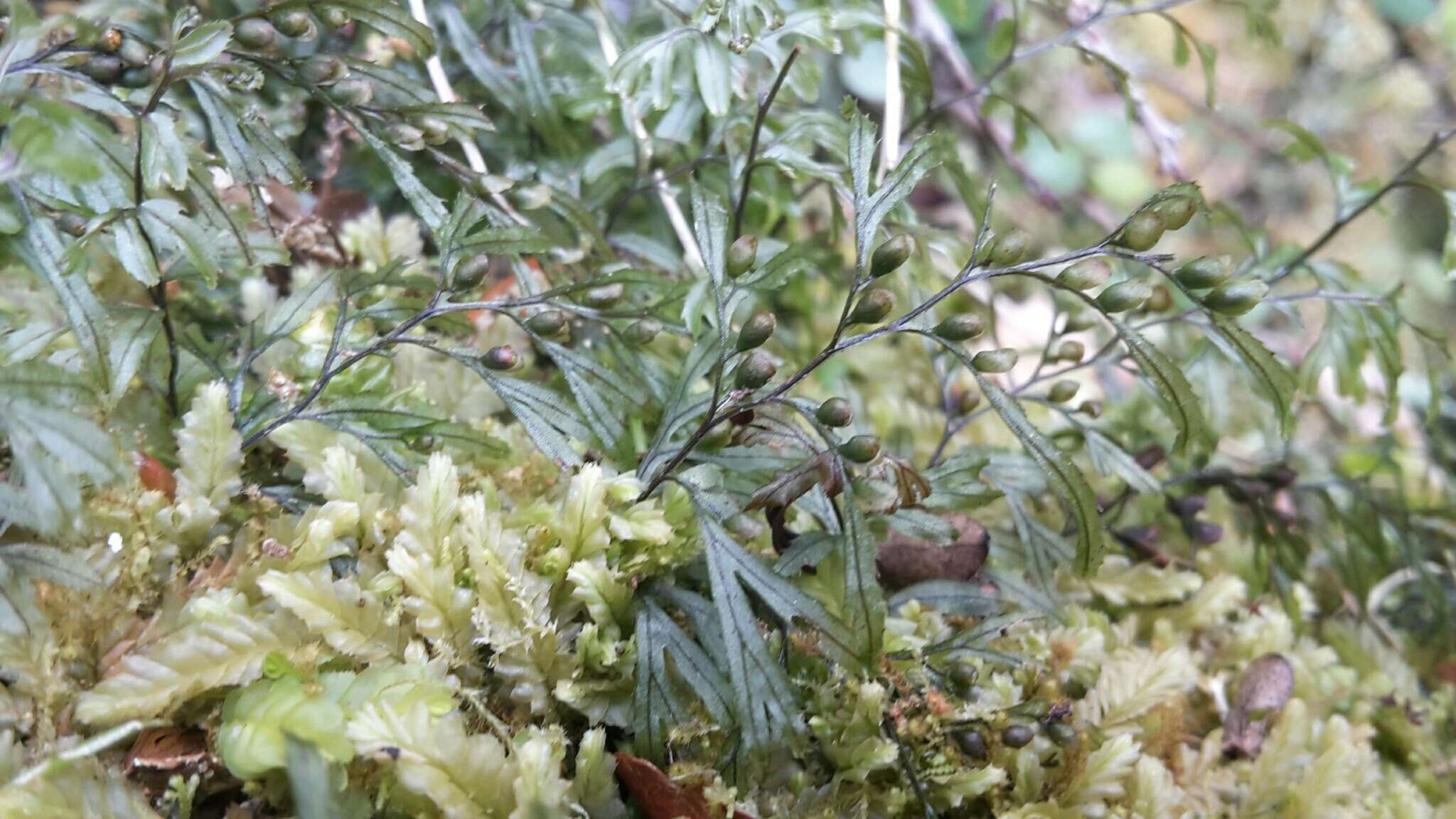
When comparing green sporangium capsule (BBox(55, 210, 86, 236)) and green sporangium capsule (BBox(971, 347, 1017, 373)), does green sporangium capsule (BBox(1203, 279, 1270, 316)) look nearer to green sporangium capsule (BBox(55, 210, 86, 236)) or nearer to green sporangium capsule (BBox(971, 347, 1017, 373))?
green sporangium capsule (BBox(971, 347, 1017, 373))

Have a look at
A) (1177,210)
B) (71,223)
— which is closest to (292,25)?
(71,223)

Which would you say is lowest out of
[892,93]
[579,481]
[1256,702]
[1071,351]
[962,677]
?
[1256,702]

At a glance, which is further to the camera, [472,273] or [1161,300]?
[1161,300]

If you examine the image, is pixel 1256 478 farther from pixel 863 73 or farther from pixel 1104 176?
pixel 1104 176

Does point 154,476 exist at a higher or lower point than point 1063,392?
lower

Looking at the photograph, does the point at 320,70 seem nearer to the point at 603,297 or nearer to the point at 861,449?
the point at 603,297

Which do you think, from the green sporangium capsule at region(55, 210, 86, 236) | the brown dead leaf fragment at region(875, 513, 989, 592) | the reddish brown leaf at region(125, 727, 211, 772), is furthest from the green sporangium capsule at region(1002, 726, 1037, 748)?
the green sporangium capsule at region(55, 210, 86, 236)
